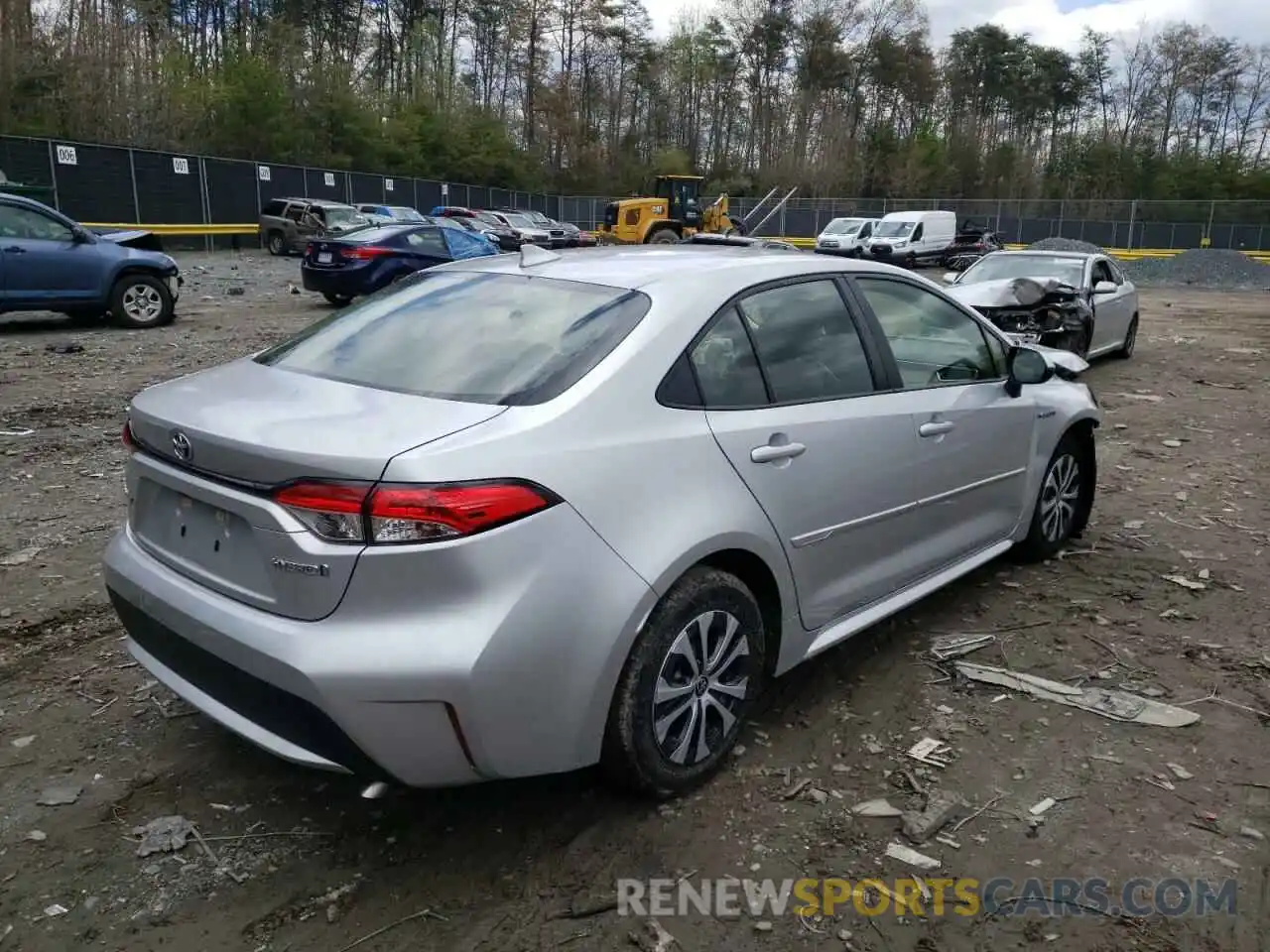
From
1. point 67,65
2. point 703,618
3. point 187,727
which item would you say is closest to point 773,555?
point 703,618

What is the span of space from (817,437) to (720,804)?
1.23m

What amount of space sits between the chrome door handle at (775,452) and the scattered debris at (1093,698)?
1.42 metres

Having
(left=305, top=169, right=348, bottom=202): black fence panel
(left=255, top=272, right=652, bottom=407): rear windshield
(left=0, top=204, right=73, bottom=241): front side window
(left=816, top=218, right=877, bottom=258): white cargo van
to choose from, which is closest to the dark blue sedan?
(left=0, top=204, right=73, bottom=241): front side window

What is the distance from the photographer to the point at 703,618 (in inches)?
114

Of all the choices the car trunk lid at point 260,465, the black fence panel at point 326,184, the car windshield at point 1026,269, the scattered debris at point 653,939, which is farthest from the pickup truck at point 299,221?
the scattered debris at point 653,939

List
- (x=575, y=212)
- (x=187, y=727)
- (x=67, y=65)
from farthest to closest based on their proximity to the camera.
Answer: (x=575, y=212)
(x=67, y=65)
(x=187, y=727)

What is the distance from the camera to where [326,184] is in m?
39.5

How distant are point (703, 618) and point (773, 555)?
36 cm

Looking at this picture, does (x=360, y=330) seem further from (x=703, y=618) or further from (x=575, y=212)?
(x=575, y=212)

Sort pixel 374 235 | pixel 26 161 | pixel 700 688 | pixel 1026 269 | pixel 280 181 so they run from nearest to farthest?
pixel 700 688 → pixel 1026 269 → pixel 374 235 → pixel 26 161 → pixel 280 181

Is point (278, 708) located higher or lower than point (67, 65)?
lower

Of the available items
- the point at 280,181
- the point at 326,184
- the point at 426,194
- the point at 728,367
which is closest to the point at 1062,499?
the point at 728,367

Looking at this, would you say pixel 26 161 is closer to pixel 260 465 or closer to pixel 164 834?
pixel 164 834

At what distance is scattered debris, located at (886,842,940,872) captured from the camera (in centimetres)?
279
